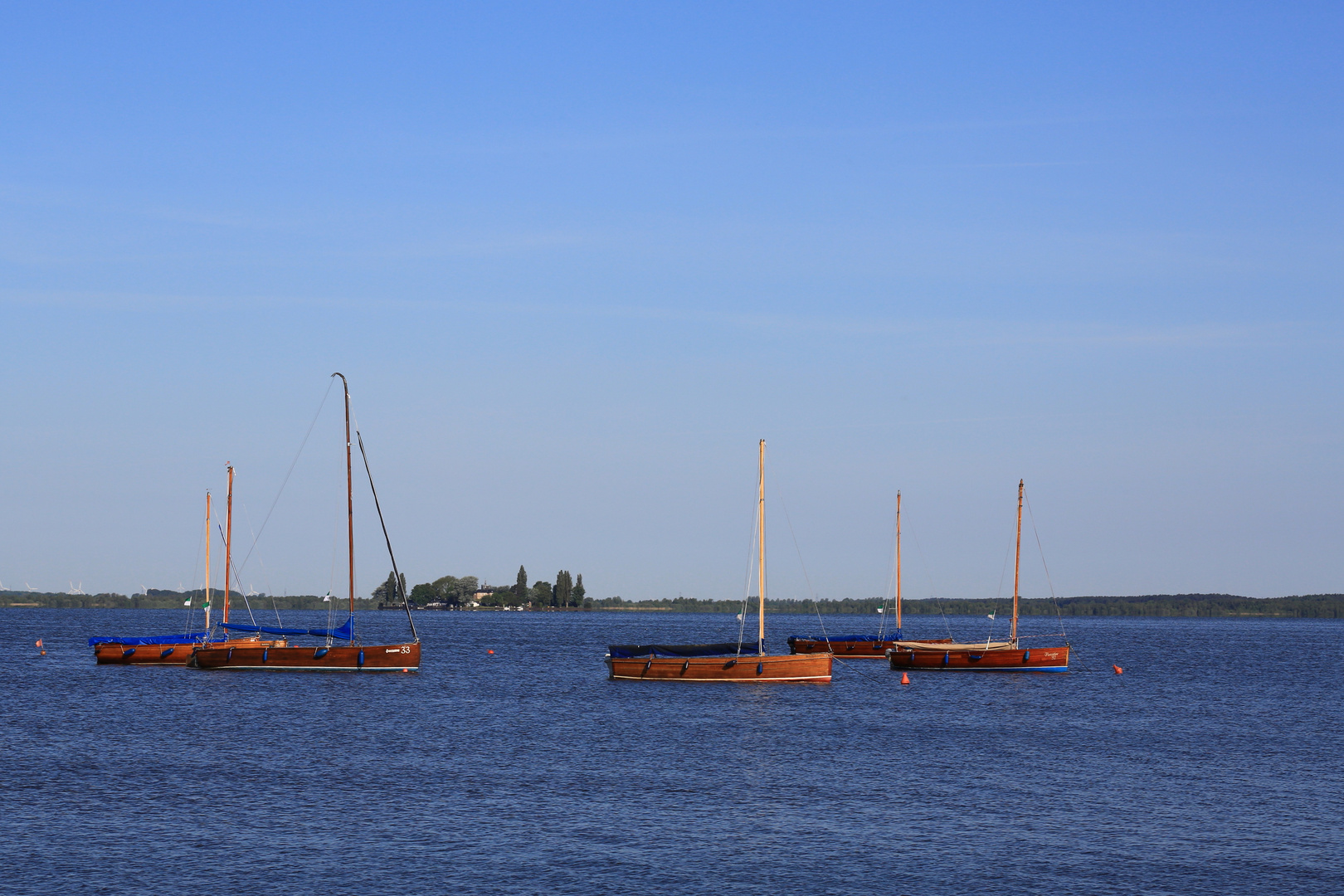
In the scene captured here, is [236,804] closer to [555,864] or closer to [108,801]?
[108,801]

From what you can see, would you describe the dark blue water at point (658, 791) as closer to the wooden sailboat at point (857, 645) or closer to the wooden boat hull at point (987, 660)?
the wooden boat hull at point (987, 660)

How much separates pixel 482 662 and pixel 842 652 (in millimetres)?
32411

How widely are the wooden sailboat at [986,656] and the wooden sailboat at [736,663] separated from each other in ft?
55.2

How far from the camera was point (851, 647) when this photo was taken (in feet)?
385

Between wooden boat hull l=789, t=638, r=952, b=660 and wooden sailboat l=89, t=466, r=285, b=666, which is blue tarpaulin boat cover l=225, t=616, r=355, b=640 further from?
wooden boat hull l=789, t=638, r=952, b=660

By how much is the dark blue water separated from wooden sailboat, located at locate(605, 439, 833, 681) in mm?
1552

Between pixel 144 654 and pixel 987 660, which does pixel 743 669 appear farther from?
pixel 144 654

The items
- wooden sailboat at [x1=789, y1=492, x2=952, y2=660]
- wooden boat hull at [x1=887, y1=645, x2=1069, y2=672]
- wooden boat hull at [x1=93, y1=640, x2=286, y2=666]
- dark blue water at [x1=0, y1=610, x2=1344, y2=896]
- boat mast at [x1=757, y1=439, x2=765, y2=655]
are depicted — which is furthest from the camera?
wooden sailboat at [x1=789, y1=492, x2=952, y2=660]

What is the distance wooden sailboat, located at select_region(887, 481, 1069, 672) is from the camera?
92500 millimetres

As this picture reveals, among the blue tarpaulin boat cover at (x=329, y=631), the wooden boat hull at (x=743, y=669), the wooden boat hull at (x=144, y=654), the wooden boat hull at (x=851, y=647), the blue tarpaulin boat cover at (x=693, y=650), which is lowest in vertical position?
the wooden boat hull at (x=851, y=647)

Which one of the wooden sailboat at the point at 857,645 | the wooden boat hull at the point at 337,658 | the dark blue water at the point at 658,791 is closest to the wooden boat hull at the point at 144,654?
the wooden boat hull at the point at 337,658

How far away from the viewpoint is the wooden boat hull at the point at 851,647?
115 meters

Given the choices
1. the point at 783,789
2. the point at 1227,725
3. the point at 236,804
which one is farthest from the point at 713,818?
the point at 1227,725

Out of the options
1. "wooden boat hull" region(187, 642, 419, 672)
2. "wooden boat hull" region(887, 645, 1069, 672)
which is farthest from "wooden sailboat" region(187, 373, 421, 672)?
"wooden boat hull" region(887, 645, 1069, 672)
